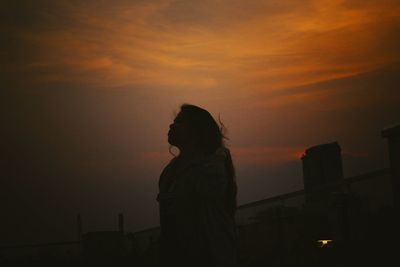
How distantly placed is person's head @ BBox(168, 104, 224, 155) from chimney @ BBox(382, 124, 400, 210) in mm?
4140

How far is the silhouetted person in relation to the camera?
3.37 metres

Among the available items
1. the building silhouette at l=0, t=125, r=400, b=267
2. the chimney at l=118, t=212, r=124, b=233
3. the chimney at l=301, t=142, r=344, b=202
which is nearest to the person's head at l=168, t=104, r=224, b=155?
the building silhouette at l=0, t=125, r=400, b=267

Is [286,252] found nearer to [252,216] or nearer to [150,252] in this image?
[252,216]

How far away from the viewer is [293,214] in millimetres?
9281

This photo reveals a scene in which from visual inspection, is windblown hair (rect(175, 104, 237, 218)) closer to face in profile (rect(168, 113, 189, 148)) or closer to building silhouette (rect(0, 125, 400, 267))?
face in profile (rect(168, 113, 189, 148))

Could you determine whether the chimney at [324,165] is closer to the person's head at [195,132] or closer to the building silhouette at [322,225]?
the building silhouette at [322,225]

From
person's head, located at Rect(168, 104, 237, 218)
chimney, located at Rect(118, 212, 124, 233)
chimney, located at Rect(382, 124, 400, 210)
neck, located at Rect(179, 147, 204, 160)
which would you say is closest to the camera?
neck, located at Rect(179, 147, 204, 160)

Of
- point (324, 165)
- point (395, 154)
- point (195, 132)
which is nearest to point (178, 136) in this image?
point (195, 132)

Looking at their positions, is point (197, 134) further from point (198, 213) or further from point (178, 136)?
point (198, 213)

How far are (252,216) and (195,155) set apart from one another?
7179 mm

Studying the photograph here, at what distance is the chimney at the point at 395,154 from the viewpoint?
7.05m

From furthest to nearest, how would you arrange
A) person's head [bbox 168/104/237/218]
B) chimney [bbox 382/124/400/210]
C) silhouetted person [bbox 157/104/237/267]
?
chimney [bbox 382/124/400/210]
person's head [bbox 168/104/237/218]
silhouetted person [bbox 157/104/237/267]

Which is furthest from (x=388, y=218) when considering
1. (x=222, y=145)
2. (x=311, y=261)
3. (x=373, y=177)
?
(x=222, y=145)

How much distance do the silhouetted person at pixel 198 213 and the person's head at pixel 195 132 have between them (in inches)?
7.7
